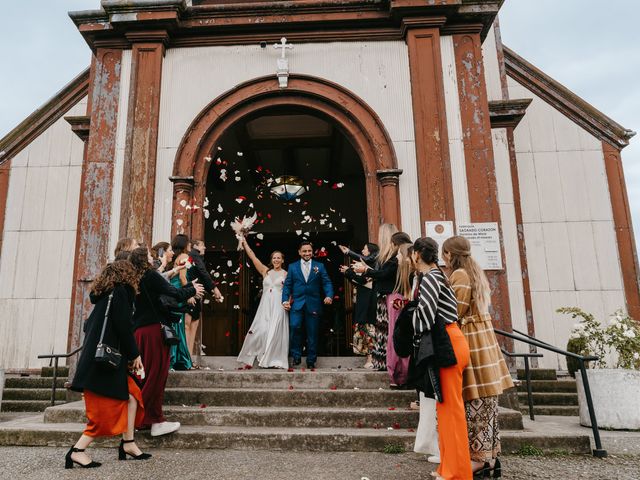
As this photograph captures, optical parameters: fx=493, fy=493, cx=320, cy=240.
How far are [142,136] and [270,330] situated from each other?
12.1 feet

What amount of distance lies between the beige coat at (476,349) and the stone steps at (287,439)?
1000mm

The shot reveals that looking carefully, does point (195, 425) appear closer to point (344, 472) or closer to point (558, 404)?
point (344, 472)

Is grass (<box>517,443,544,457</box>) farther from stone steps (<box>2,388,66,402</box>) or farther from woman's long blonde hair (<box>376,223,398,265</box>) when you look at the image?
stone steps (<box>2,388,66,402</box>)

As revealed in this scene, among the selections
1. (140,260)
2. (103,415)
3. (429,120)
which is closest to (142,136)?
(140,260)

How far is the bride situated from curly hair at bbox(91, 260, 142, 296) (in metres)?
2.95

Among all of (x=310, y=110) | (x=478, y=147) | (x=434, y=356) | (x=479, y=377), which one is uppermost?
(x=310, y=110)

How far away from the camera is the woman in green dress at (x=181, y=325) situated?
599cm

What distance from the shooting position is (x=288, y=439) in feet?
14.9

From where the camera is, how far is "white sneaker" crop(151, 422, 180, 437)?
14.9 feet

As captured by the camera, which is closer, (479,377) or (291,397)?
(479,377)

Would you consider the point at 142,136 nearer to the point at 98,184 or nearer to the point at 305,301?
the point at 98,184

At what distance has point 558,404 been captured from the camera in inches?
296

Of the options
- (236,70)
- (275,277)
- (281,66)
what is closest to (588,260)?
(275,277)

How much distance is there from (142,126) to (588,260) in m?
8.47
